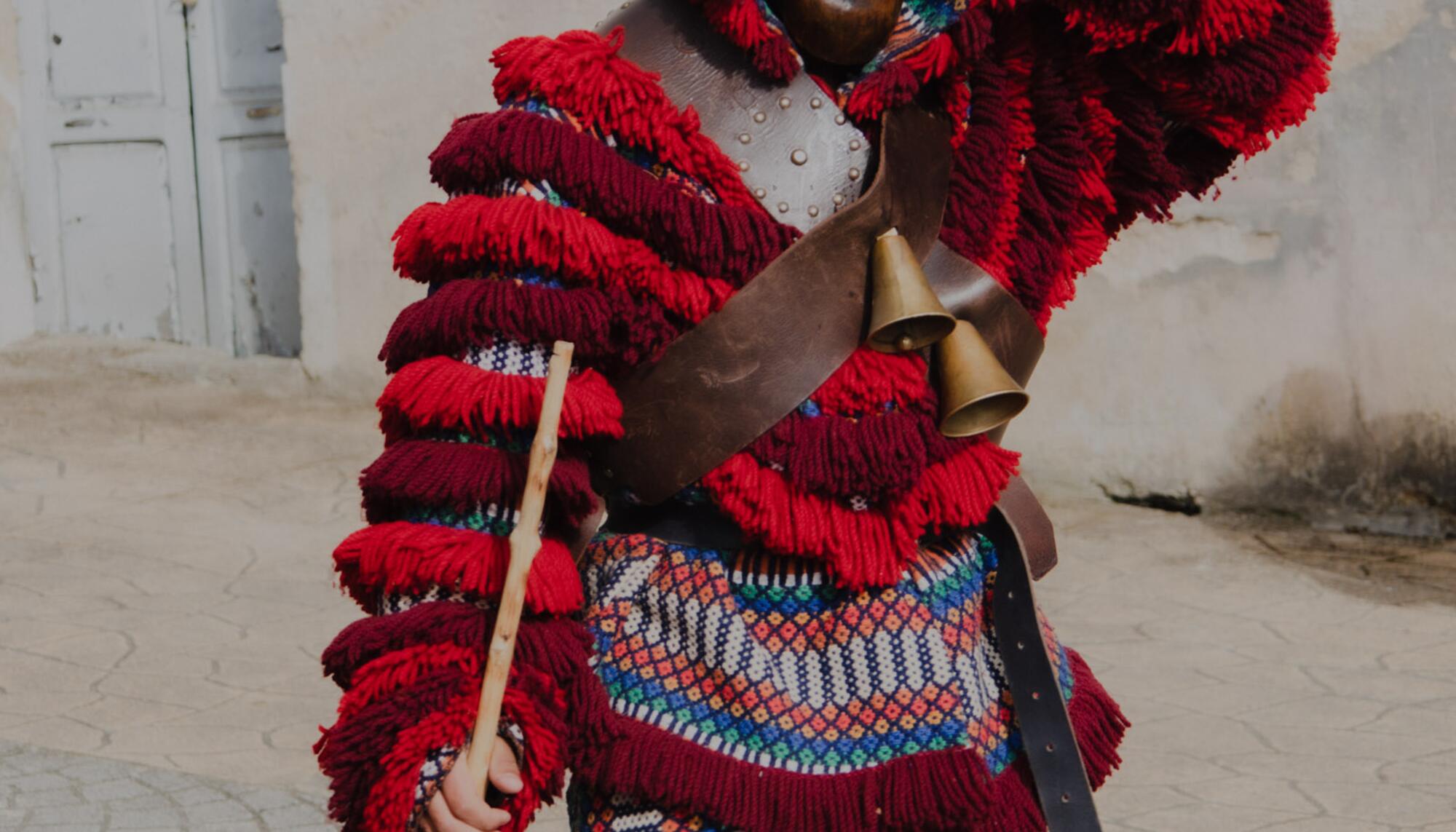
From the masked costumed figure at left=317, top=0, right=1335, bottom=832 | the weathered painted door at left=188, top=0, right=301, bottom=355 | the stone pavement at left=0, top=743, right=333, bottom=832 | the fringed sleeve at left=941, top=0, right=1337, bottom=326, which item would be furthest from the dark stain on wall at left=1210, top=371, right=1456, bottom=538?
the masked costumed figure at left=317, top=0, right=1335, bottom=832

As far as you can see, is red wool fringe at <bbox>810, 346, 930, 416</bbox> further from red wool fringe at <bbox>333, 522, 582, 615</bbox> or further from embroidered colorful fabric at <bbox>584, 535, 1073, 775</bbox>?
red wool fringe at <bbox>333, 522, 582, 615</bbox>

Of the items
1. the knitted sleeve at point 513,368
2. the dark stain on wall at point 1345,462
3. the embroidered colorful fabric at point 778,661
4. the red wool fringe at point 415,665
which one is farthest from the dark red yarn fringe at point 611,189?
the dark stain on wall at point 1345,462

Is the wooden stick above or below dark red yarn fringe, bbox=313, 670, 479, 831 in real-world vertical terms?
above

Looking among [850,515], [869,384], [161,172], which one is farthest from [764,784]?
[161,172]

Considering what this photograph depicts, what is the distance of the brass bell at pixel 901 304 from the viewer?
4.66ft

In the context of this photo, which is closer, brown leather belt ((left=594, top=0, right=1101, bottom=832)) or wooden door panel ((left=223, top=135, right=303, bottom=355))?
brown leather belt ((left=594, top=0, right=1101, bottom=832))

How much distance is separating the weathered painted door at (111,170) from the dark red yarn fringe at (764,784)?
24.1 feet

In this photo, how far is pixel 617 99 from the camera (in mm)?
1421

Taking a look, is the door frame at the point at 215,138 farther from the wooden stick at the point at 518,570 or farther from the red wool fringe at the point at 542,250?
the wooden stick at the point at 518,570

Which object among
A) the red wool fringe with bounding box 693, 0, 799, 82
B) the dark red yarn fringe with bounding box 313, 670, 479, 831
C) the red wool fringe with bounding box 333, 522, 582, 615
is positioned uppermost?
the red wool fringe with bounding box 693, 0, 799, 82

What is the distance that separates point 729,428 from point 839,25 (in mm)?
357

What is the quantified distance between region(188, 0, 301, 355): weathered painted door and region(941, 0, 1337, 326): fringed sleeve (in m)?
6.77

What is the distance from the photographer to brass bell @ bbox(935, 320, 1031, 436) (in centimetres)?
146

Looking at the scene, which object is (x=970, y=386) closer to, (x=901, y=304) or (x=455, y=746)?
(x=901, y=304)
